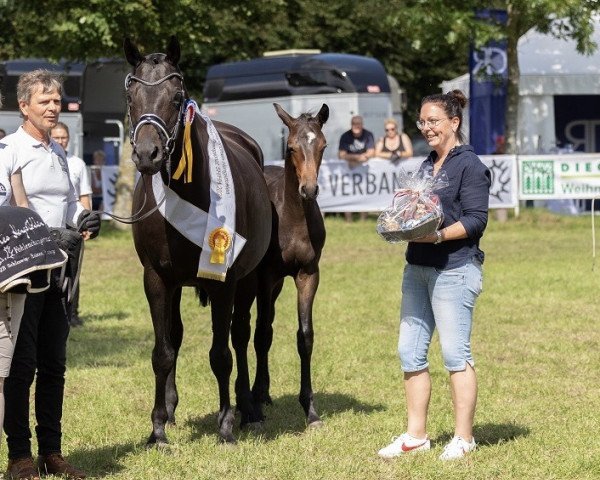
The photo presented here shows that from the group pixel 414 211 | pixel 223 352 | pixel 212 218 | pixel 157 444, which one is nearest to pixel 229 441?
pixel 157 444

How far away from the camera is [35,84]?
20.9 feet

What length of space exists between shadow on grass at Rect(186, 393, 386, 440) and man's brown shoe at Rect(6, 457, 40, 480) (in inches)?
64.0

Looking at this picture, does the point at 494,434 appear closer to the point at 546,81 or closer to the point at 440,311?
the point at 440,311

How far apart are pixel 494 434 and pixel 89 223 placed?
9.44 feet

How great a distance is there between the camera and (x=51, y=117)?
21.0ft

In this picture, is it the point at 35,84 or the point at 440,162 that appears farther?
the point at 440,162

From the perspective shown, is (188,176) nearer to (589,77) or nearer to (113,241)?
(113,241)

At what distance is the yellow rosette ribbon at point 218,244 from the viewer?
7391 mm

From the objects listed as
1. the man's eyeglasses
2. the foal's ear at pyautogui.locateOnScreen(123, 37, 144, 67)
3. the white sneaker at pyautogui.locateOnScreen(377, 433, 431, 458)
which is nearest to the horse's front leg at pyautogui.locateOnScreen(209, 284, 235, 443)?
the white sneaker at pyautogui.locateOnScreen(377, 433, 431, 458)

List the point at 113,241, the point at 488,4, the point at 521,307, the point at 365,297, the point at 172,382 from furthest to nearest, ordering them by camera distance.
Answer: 1. the point at 488,4
2. the point at 113,241
3. the point at 365,297
4. the point at 521,307
5. the point at 172,382

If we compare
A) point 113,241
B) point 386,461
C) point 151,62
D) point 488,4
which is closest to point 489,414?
point 386,461

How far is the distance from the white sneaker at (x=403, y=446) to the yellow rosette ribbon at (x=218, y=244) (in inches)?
58.1

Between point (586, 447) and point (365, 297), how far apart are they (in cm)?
731

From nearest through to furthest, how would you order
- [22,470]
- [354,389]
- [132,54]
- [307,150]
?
[22,470] → [132,54] → [307,150] → [354,389]
